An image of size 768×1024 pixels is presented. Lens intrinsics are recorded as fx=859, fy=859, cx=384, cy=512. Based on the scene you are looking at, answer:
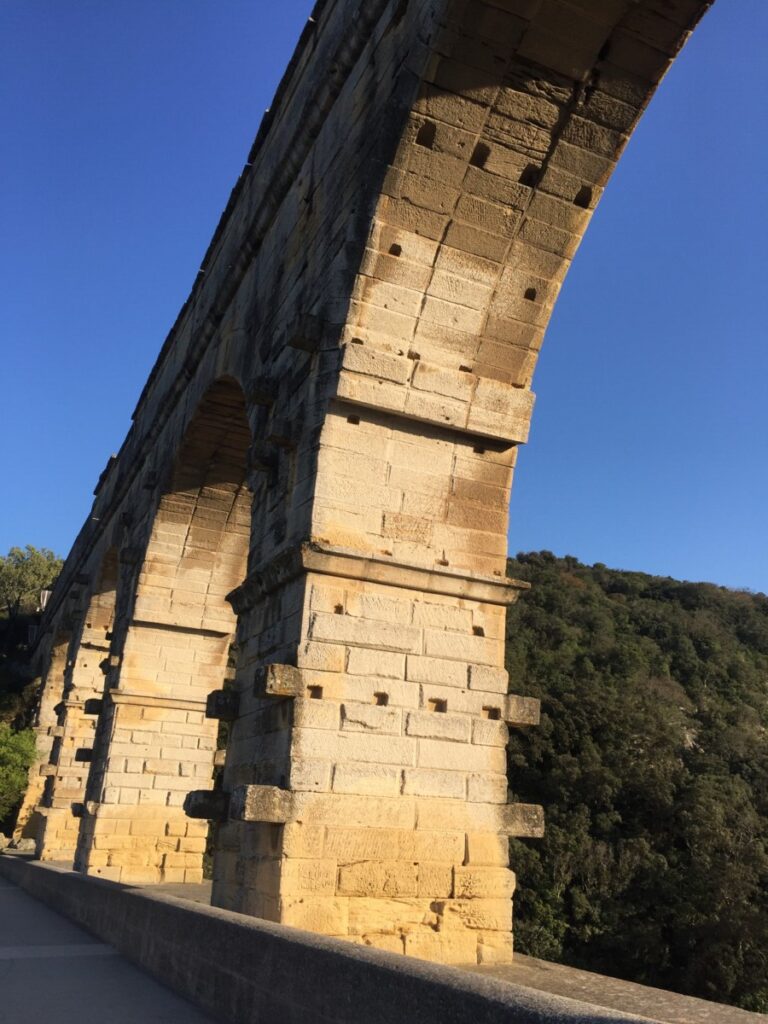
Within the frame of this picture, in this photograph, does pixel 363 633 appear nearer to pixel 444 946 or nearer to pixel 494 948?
pixel 444 946

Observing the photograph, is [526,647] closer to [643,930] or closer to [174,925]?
[643,930]

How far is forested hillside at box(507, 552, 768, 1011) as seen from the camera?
68.5 feet

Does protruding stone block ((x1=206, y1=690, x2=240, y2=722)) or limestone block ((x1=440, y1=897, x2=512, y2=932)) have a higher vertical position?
protruding stone block ((x1=206, y1=690, x2=240, y2=722))

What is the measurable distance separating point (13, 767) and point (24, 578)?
2469 cm

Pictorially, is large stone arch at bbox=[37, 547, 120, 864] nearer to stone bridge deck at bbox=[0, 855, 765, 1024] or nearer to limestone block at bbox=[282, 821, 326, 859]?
stone bridge deck at bbox=[0, 855, 765, 1024]

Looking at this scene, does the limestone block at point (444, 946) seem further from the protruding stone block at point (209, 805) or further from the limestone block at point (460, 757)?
the protruding stone block at point (209, 805)

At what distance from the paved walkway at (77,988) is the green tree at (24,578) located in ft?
138

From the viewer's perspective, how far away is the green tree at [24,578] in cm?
4528

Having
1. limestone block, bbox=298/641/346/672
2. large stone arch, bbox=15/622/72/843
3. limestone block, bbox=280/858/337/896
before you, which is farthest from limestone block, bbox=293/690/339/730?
large stone arch, bbox=15/622/72/843

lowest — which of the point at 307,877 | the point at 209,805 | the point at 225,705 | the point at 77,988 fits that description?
the point at 77,988

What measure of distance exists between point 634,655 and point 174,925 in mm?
34776

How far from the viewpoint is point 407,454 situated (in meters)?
5.52

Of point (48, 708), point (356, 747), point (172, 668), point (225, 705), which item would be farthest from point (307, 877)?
point (48, 708)

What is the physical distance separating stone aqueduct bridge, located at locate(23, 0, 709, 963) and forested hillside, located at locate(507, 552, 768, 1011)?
1791 cm
